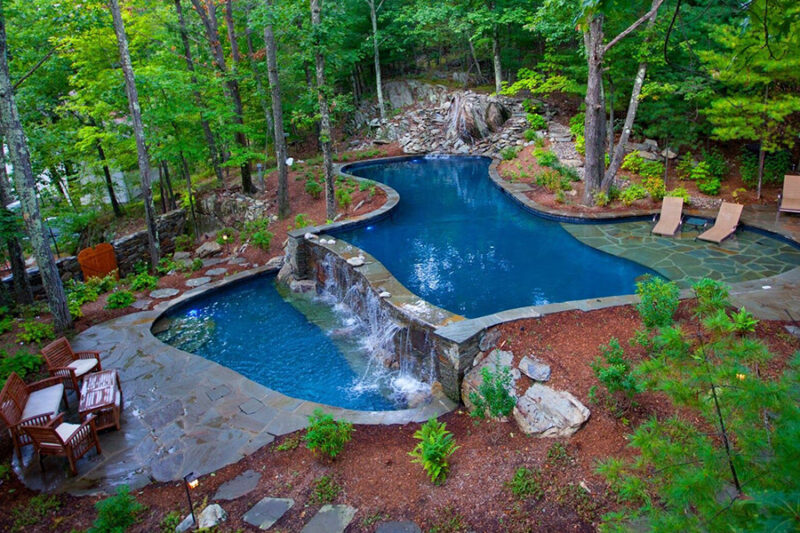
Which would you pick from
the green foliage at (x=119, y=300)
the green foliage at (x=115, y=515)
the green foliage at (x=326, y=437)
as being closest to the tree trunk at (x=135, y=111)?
the green foliage at (x=119, y=300)

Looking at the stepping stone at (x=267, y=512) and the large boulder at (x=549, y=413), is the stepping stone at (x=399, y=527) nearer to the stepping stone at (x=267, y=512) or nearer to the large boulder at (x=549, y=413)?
the stepping stone at (x=267, y=512)

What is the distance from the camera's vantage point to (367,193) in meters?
13.7

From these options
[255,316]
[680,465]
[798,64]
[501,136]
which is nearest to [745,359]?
[680,465]

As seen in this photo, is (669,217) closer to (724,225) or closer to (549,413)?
(724,225)

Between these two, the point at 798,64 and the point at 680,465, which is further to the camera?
the point at 798,64

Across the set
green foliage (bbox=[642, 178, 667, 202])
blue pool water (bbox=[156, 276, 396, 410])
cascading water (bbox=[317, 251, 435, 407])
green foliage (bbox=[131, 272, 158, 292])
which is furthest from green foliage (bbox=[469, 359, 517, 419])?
green foliage (bbox=[642, 178, 667, 202])

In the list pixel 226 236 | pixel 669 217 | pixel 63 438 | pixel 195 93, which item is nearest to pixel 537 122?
pixel 669 217

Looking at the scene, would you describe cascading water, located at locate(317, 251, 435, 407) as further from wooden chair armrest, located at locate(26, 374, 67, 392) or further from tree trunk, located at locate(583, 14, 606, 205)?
tree trunk, located at locate(583, 14, 606, 205)

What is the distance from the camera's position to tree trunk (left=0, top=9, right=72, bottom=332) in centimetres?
655

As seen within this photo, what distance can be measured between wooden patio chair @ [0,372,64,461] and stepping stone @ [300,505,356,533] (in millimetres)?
3271

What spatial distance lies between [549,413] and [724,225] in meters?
7.37

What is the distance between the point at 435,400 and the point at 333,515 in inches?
82.6

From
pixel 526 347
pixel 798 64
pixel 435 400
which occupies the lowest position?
pixel 435 400

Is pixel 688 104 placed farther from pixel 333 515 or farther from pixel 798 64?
pixel 333 515
